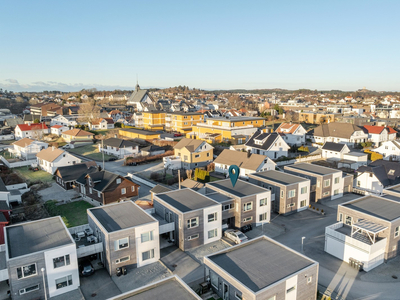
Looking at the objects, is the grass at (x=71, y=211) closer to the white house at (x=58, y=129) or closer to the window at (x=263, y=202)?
the window at (x=263, y=202)

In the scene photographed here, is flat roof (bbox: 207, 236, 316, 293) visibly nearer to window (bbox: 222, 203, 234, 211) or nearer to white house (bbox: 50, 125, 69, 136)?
window (bbox: 222, 203, 234, 211)

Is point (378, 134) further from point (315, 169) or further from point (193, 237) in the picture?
point (193, 237)

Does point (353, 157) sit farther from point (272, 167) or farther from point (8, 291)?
point (8, 291)

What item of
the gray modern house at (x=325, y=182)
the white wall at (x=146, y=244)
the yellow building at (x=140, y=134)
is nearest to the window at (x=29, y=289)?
the white wall at (x=146, y=244)

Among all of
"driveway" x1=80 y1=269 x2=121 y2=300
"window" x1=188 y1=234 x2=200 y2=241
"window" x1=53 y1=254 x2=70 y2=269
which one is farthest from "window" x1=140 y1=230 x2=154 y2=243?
"window" x1=53 y1=254 x2=70 y2=269

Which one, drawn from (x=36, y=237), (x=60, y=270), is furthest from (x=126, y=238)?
(x=36, y=237)

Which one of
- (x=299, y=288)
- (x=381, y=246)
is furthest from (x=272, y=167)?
(x=299, y=288)
